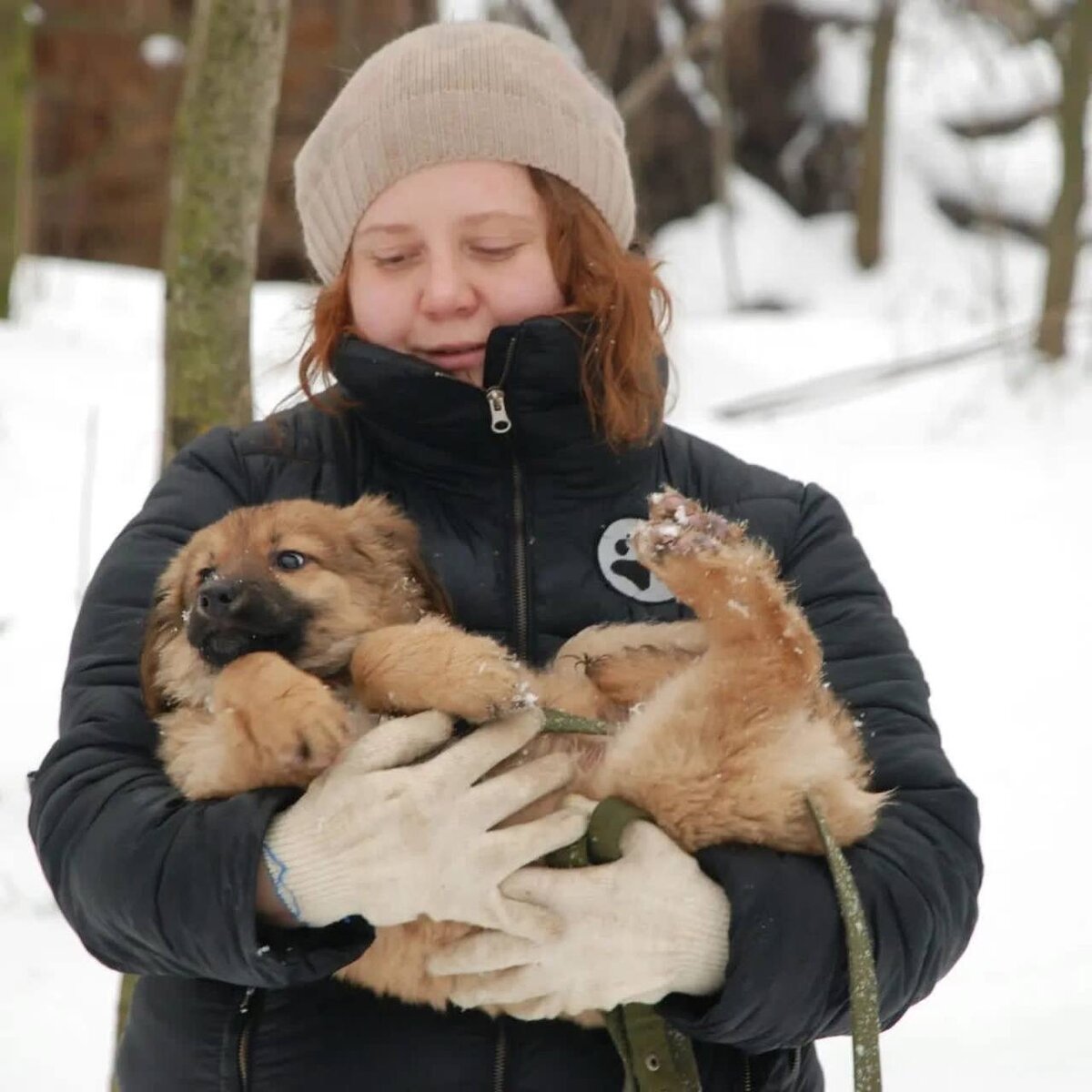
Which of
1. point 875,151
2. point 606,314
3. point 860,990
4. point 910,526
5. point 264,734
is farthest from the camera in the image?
point 875,151

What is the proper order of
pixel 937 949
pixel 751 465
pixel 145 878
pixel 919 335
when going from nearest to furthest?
1. pixel 145 878
2. pixel 937 949
3. pixel 751 465
4. pixel 919 335

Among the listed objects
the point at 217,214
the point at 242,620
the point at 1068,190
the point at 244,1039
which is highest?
the point at 1068,190

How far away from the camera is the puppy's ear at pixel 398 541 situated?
101 inches

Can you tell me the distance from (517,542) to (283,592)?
16.0 inches

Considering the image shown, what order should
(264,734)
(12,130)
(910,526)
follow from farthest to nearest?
(12,130) < (910,526) < (264,734)

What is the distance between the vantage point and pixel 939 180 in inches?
626

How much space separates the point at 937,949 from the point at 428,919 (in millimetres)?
753

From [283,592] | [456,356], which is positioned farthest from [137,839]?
[456,356]

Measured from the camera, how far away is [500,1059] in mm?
2170

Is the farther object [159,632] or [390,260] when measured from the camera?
[390,260]

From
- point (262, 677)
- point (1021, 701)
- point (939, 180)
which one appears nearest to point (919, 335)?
point (939, 180)

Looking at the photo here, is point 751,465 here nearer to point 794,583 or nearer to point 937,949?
point 794,583

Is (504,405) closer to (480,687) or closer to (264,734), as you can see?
(480,687)

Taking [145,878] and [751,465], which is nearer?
[145,878]
